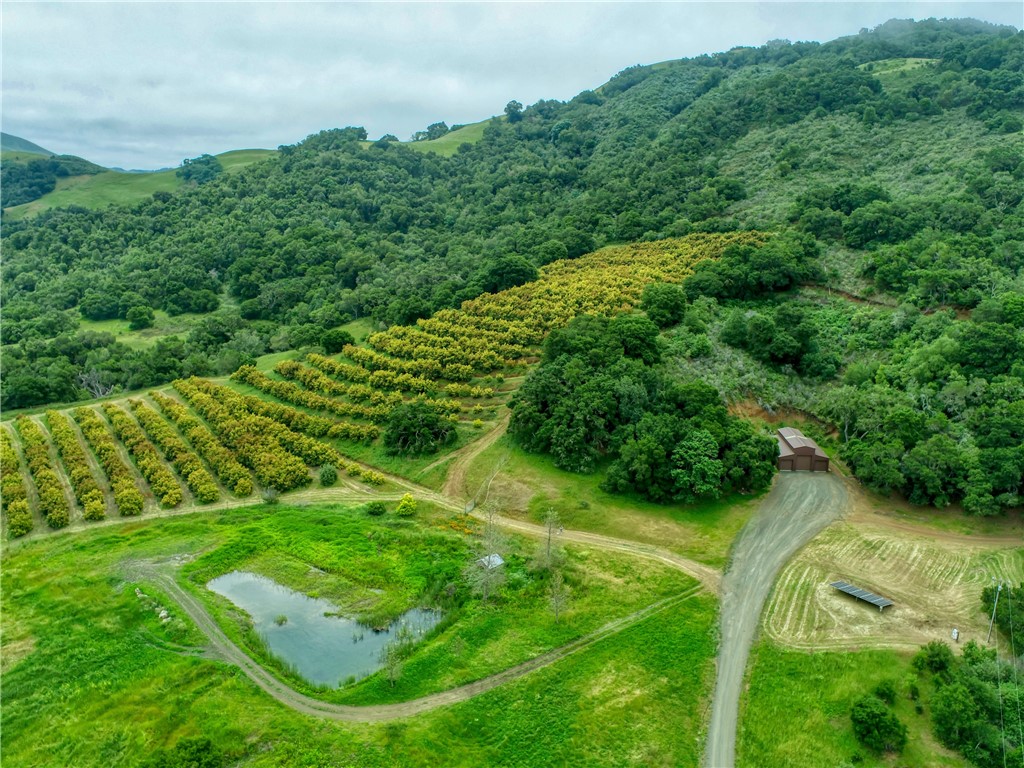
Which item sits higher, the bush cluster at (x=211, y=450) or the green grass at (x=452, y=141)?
the green grass at (x=452, y=141)

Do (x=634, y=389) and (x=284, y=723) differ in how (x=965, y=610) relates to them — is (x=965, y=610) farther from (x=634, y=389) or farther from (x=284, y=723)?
(x=284, y=723)

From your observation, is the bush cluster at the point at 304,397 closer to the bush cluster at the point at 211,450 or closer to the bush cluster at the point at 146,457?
the bush cluster at the point at 211,450

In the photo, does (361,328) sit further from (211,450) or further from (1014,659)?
(1014,659)

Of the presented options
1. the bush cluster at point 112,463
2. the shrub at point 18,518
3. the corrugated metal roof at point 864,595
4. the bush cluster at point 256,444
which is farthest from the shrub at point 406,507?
the corrugated metal roof at point 864,595

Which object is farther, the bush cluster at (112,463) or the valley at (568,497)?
the bush cluster at (112,463)

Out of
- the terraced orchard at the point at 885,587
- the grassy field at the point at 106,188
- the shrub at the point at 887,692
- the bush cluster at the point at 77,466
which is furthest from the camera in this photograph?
the grassy field at the point at 106,188

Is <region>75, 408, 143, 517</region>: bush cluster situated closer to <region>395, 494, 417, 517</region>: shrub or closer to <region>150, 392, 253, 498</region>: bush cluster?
<region>150, 392, 253, 498</region>: bush cluster

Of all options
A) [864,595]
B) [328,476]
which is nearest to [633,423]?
[864,595]
